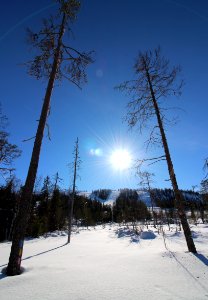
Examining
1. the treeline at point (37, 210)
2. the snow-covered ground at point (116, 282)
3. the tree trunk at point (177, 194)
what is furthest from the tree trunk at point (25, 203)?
the treeline at point (37, 210)

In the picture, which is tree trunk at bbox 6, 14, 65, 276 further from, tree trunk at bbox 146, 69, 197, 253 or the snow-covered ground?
tree trunk at bbox 146, 69, 197, 253

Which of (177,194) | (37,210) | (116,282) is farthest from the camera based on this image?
(37,210)

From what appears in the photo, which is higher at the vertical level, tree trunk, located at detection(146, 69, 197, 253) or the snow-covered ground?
tree trunk, located at detection(146, 69, 197, 253)

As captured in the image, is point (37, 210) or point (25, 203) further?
point (37, 210)

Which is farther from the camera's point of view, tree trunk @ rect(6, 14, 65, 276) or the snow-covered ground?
tree trunk @ rect(6, 14, 65, 276)

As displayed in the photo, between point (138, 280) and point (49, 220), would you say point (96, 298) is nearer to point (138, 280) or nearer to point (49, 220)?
point (138, 280)

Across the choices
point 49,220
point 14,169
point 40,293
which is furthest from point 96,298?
point 49,220

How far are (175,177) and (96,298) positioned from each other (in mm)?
6949

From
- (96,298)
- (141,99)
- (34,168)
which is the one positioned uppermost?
(141,99)

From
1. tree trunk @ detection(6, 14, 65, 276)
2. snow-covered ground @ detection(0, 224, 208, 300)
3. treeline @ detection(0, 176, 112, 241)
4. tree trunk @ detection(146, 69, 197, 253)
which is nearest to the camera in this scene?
snow-covered ground @ detection(0, 224, 208, 300)

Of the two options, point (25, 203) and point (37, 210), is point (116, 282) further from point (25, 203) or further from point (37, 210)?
point (37, 210)

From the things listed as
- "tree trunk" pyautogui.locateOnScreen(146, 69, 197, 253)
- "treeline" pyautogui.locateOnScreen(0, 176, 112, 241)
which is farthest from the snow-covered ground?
"treeline" pyautogui.locateOnScreen(0, 176, 112, 241)

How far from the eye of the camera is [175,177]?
10.2m

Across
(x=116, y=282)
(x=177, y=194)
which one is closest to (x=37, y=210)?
(x=177, y=194)
